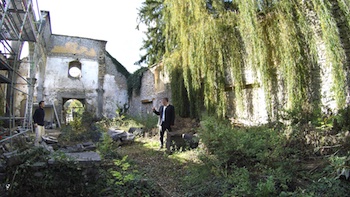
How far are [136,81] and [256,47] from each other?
34.9 feet

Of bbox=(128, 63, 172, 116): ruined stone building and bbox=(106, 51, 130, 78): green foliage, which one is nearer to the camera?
bbox=(128, 63, 172, 116): ruined stone building

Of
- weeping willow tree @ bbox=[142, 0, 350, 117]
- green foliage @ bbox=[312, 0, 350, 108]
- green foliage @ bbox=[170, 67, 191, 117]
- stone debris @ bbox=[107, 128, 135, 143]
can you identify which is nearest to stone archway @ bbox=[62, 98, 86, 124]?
stone debris @ bbox=[107, 128, 135, 143]

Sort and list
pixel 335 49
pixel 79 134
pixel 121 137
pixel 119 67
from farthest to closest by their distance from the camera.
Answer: pixel 119 67
pixel 79 134
pixel 121 137
pixel 335 49

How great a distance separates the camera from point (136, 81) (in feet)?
48.1

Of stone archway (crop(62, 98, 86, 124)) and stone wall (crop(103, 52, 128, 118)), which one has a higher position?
stone wall (crop(103, 52, 128, 118))

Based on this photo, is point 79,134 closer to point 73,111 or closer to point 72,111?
point 73,111

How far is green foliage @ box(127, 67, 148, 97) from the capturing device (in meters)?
14.4

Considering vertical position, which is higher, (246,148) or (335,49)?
(335,49)

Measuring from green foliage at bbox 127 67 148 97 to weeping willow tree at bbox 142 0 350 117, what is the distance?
273 inches

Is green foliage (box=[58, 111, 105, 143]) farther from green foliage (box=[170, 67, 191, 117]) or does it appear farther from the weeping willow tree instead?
the weeping willow tree

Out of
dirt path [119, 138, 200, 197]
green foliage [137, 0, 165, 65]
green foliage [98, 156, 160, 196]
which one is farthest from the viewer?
green foliage [137, 0, 165, 65]

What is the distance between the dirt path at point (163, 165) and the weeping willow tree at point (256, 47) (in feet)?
6.72

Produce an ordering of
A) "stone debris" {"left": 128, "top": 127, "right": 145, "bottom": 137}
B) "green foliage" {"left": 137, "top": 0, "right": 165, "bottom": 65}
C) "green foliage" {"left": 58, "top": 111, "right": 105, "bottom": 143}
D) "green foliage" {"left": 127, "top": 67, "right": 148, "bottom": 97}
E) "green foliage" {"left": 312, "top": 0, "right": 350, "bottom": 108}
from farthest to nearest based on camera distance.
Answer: "green foliage" {"left": 127, "top": 67, "right": 148, "bottom": 97} → "green foliage" {"left": 137, "top": 0, "right": 165, "bottom": 65} → "stone debris" {"left": 128, "top": 127, "right": 145, "bottom": 137} → "green foliage" {"left": 58, "top": 111, "right": 105, "bottom": 143} → "green foliage" {"left": 312, "top": 0, "right": 350, "bottom": 108}

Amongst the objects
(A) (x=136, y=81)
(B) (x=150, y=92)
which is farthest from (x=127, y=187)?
(A) (x=136, y=81)
